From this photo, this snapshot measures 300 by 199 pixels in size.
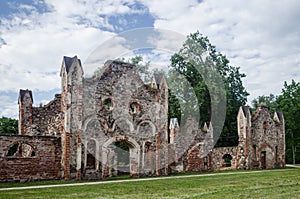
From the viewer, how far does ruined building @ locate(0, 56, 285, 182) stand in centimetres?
2106

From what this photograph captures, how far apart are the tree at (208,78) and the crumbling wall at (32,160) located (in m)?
20.3

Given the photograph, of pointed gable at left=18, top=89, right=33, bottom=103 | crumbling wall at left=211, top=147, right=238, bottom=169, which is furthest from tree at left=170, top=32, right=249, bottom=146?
pointed gable at left=18, top=89, right=33, bottom=103

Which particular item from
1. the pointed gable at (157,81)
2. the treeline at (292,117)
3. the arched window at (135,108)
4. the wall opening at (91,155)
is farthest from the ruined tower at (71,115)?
the treeline at (292,117)

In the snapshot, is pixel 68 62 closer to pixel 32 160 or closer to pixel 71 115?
pixel 71 115

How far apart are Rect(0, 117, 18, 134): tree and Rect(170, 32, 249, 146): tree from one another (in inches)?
697

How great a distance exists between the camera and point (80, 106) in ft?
72.0

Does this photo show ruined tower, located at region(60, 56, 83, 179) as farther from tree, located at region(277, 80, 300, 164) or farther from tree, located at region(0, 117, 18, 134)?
tree, located at region(277, 80, 300, 164)

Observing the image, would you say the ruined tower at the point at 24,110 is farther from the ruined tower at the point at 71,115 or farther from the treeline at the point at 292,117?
the treeline at the point at 292,117

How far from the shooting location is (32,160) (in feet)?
68.0

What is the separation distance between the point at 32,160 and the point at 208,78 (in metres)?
23.2

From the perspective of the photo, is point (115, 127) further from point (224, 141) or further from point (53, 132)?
point (224, 141)

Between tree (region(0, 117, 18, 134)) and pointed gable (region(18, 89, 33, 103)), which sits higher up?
pointed gable (region(18, 89, 33, 103))

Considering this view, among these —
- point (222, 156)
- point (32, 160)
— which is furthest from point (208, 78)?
point (32, 160)

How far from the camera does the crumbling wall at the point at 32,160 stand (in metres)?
19.9
